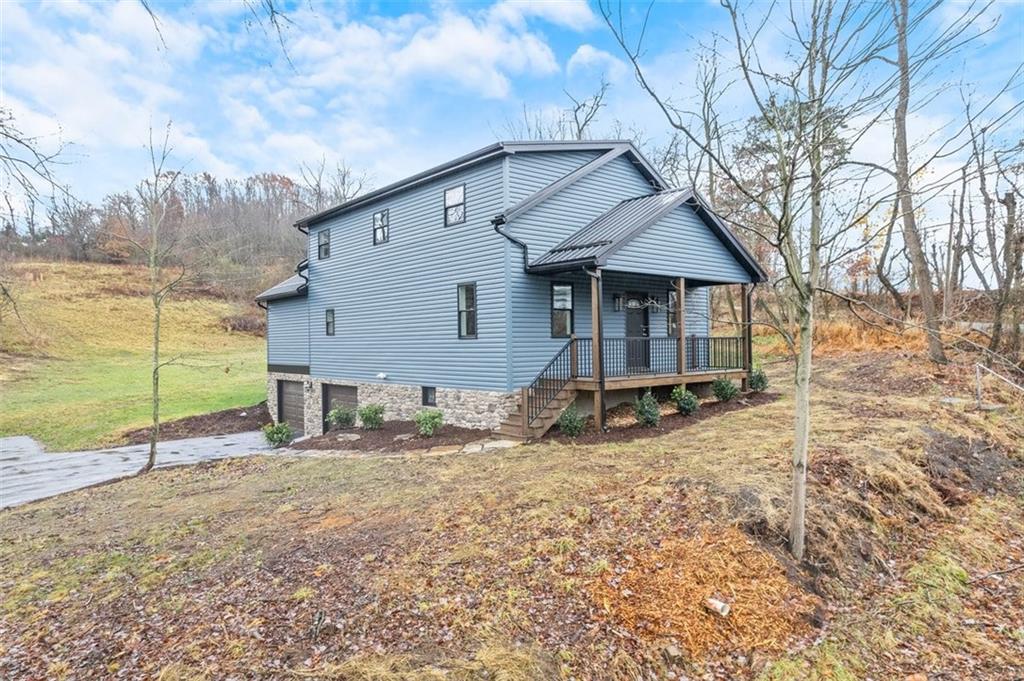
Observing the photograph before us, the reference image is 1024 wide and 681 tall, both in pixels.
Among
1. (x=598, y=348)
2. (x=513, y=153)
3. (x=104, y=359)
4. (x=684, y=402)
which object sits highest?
(x=513, y=153)

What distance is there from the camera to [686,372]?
13016mm

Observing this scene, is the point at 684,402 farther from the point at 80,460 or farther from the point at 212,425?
the point at 212,425

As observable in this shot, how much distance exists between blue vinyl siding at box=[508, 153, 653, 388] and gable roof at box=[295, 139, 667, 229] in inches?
13.9

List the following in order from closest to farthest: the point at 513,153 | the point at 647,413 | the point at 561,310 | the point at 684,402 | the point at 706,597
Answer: the point at 706,597 < the point at 647,413 < the point at 513,153 < the point at 684,402 < the point at 561,310

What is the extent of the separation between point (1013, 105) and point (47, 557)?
10.1m

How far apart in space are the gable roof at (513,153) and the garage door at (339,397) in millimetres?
5564

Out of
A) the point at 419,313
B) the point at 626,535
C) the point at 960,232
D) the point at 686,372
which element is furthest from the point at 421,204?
the point at 960,232

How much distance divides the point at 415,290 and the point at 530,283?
142 inches

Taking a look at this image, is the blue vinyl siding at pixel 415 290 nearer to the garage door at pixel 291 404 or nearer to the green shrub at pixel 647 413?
the garage door at pixel 291 404

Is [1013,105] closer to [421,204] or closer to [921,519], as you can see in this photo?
[921,519]

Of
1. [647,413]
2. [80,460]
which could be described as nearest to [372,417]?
[647,413]

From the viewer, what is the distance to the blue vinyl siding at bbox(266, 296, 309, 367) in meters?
19.1

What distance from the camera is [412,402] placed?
1449 cm

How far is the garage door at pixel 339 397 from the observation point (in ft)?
54.9
